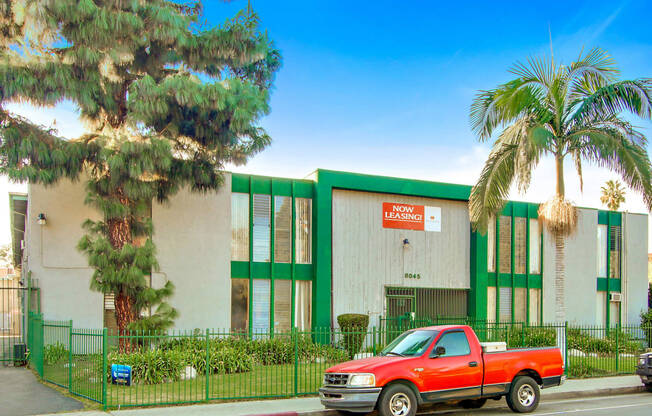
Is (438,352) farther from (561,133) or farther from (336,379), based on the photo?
(561,133)

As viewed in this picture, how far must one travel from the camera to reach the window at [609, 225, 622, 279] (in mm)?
30844

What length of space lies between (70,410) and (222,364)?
15.7 feet

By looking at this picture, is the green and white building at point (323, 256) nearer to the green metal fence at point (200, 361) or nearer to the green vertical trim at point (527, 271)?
the green vertical trim at point (527, 271)

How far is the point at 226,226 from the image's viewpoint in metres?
22.2

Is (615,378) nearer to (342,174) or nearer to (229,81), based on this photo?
(342,174)

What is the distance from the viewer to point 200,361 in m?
16.6

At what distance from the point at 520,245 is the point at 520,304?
8.80 ft

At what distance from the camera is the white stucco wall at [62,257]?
19.6 m

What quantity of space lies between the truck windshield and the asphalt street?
149cm

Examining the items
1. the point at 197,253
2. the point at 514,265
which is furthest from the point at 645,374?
the point at 197,253

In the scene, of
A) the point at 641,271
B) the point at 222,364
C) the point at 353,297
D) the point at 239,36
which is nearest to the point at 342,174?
the point at 353,297

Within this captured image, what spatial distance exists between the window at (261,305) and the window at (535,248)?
13.0 metres

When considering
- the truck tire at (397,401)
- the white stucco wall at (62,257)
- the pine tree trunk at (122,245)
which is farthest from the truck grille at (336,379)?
the white stucco wall at (62,257)

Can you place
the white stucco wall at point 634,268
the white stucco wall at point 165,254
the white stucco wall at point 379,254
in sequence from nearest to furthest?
the white stucco wall at point 165,254 < the white stucco wall at point 379,254 < the white stucco wall at point 634,268
